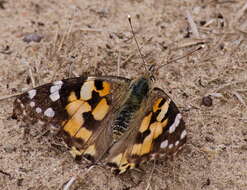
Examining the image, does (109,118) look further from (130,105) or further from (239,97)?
(239,97)

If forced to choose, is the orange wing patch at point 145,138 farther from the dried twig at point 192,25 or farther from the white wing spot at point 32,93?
the dried twig at point 192,25

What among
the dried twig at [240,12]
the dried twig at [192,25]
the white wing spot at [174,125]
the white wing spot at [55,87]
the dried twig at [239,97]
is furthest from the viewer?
the dried twig at [240,12]

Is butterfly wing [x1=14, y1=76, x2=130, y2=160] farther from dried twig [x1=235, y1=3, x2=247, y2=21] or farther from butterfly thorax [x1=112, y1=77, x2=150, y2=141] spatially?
dried twig [x1=235, y1=3, x2=247, y2=21]

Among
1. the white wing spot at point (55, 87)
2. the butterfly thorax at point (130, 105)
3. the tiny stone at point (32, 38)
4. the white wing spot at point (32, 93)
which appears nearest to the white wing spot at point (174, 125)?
the butterfly thorax at point (130, 105)

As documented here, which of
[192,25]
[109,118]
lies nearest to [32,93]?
[109,118]

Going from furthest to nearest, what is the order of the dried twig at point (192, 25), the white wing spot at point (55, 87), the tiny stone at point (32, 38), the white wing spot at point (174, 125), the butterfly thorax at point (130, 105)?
the dried twig at point (192, 25)
the tiny stone at point (32, 38)
the white wing spot at point (55, 87)
the butterfly thorax at point (130, 105)
the white wing spot at point (174, 125)

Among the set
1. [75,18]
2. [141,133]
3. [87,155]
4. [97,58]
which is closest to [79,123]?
[87,155]
